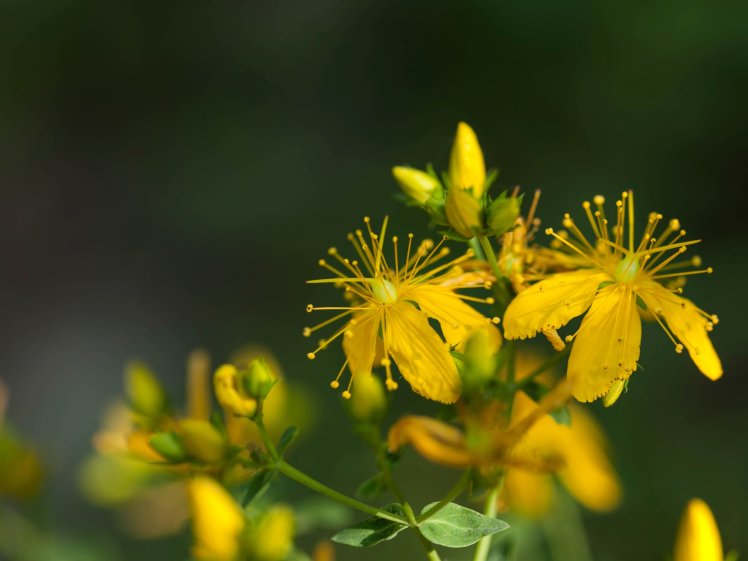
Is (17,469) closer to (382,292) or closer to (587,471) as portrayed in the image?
(382,292)

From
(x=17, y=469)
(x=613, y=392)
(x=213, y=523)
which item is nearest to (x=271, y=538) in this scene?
(x=213, y=523)

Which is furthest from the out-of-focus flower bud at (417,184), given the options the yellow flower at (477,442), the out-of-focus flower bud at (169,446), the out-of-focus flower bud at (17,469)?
the out-of-focus flower bud at (17,469)

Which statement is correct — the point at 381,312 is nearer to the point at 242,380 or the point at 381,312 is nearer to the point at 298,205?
the point at 242,380

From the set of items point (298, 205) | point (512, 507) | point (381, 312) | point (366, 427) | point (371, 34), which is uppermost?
point (371, 34)

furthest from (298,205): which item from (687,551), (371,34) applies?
(687,551)

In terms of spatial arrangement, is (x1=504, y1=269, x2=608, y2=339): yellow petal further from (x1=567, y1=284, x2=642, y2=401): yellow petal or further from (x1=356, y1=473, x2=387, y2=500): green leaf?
(x1=356, y1=473, x2=387, y2=500): green leaf

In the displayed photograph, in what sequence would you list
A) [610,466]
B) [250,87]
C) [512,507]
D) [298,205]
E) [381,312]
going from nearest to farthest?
1. [381,312]
2. [512,507]
3. [610,466]
4. [298,205]
5. [250,87]

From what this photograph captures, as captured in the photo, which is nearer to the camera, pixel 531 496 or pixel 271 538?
pixel 271 538
